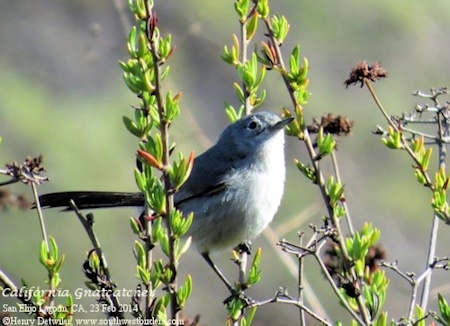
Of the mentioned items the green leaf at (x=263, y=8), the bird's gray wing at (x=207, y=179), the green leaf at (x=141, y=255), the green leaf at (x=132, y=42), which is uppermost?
the bird's gray wing at (x=207, y=179)

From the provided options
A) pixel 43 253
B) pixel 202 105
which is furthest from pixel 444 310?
pixel 202 105

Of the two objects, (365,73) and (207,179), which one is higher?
(207,179)

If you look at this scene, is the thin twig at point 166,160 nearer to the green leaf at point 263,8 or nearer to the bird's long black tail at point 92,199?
the green leaf at point 263,8

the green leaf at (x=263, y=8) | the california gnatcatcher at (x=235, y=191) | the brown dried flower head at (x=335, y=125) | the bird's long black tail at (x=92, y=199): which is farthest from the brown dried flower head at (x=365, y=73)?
the bird's long black tail at (x=92, y=199)

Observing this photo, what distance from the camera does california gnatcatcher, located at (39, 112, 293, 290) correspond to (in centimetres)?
416

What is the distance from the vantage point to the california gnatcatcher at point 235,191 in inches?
164

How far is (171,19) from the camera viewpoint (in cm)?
1152

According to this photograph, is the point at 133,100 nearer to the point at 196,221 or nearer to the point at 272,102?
the point at 272,102

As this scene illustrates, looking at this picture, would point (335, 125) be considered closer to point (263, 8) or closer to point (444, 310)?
point (263, 8)

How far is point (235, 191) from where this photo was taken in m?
4.24

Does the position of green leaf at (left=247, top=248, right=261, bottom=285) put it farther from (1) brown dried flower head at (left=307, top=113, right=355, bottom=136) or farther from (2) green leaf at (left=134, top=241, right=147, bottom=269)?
(1) brown dried flower head at (left=307, top=113, right=355, bottom=136)

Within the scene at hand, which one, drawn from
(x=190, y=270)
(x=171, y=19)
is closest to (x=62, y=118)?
(x=171, y=19)

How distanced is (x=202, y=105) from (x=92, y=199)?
275 inches

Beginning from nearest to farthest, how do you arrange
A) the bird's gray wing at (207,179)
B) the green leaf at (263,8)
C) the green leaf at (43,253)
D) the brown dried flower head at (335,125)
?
the green leaf at (43,253)
the green leaf at (263,8)
the brown dried flower head at (335,125)
the bird's gray wing at (207,179)
